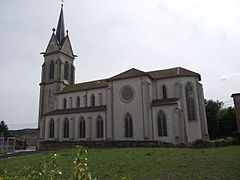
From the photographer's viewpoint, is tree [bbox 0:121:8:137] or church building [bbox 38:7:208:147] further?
tree [bbox 0:121:8:137]

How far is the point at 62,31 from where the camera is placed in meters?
53.1

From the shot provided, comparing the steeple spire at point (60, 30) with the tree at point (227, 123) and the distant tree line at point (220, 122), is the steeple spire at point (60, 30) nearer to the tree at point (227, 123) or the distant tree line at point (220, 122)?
the distant tree line at point (220, 122)

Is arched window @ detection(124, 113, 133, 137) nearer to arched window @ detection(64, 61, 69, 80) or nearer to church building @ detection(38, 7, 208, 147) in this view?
church building @ detection(38, 7, 208, 147)

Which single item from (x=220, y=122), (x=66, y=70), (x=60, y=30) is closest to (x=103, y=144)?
(x=220, y=122)

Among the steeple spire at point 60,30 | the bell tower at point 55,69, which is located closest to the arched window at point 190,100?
the bell tower at point 55,69

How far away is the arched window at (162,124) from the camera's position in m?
29.0

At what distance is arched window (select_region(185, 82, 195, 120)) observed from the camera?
104 feet

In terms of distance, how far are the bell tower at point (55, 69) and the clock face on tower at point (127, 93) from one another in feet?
58.7

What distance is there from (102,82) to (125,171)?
32451 mm

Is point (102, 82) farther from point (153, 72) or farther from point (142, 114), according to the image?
point (142, 114)

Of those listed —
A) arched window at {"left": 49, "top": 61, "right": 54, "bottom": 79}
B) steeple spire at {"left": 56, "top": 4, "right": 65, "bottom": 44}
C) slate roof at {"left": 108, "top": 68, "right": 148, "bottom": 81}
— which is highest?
steeple spire at {"left": 56, "top": 4, "right": 65, "bottom": 44}

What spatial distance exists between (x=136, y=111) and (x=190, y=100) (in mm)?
8617

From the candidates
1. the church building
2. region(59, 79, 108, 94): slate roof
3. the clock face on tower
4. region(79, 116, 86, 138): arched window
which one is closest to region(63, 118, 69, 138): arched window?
the church building

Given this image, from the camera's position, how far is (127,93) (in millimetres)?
32812
